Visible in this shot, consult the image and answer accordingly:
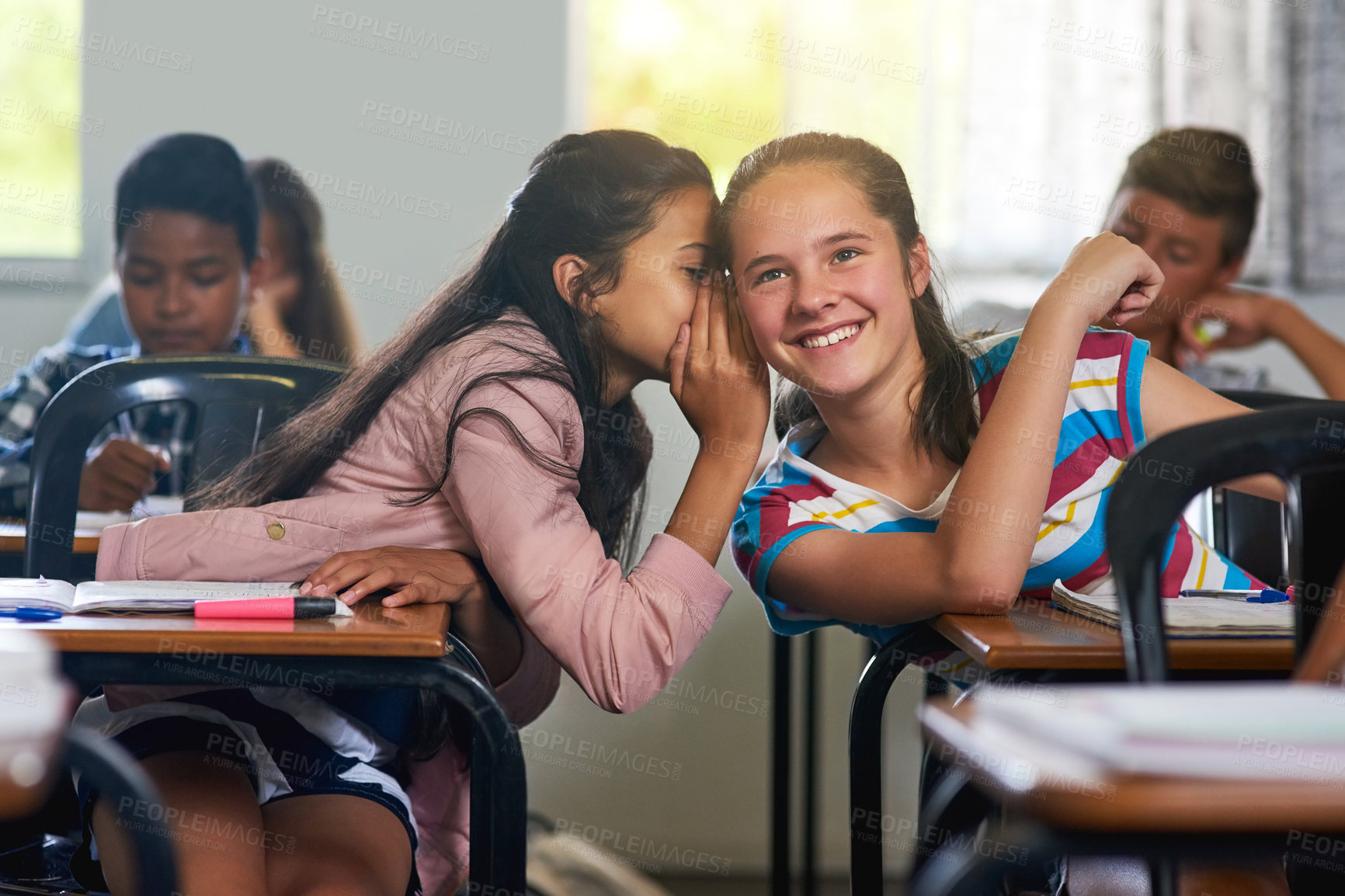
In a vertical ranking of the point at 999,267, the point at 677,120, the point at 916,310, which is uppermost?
the point at 677,120

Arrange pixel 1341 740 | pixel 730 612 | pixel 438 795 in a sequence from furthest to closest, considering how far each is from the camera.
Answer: pixel 730 612 → pixel 438 795 → pixel 1341 740

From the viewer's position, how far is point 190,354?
154 centimetres

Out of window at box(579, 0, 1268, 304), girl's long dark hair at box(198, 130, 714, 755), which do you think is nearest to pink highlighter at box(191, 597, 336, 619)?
girl's long dark hair at box(198, 130, 714, 755)

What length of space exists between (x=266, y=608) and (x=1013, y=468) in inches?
27.1

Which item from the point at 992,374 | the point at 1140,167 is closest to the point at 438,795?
the point at 992,374

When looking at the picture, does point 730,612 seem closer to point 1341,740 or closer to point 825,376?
point 825,376

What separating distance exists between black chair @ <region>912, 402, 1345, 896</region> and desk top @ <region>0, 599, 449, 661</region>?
41 centimetres

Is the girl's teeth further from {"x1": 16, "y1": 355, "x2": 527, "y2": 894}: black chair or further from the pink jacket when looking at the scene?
{"x1": 16, "y1": 355, "x2": 527, "y2": 894}: black chair

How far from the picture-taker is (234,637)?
82 centimetres

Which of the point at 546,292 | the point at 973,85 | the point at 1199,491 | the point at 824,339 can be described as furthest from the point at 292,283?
the point at 1199,491

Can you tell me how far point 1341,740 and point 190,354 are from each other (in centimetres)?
142

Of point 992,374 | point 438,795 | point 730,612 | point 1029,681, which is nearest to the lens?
point 1029,681

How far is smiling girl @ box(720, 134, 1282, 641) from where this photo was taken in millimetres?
1160

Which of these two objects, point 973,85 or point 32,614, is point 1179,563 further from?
point 973,85
